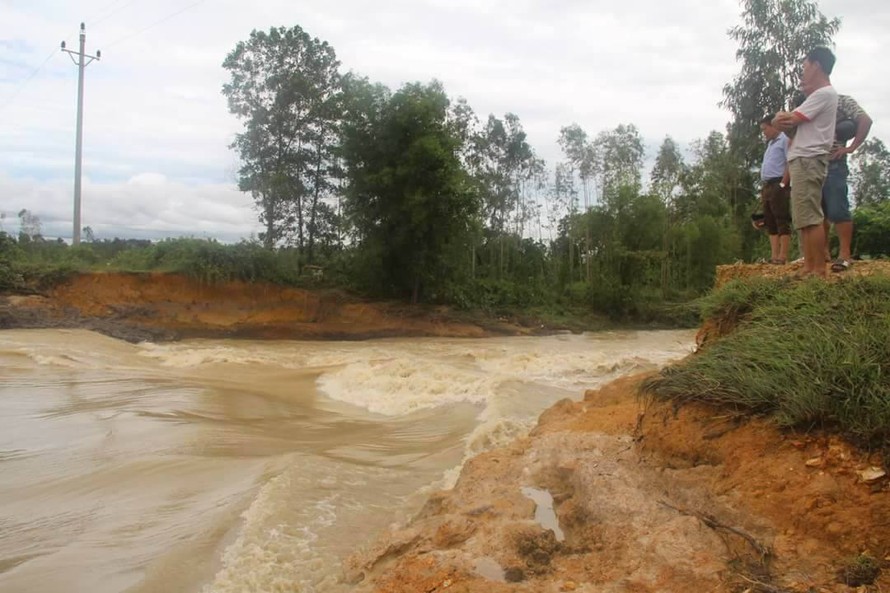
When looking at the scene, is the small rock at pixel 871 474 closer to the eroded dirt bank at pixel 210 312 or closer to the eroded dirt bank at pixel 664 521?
the eroded dirt bank at pixel 664 521

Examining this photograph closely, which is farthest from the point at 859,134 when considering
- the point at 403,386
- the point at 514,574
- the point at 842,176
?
the point at 403,386

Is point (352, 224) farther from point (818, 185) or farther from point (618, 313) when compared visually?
point (818, 185)

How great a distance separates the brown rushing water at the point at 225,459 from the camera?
3.84 meters

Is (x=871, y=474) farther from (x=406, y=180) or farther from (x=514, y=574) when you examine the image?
(x=406, y=180)

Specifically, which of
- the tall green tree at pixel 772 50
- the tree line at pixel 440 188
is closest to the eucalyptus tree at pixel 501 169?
the tree line at pixel 440 188

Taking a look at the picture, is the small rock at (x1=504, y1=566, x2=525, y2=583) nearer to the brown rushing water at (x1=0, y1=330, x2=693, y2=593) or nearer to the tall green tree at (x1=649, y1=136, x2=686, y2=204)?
the brown rushing water at (x1=0, y1=330, x2=693, y2=593)

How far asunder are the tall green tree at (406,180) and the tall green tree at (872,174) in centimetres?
2156

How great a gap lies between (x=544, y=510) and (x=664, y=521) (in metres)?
0.74

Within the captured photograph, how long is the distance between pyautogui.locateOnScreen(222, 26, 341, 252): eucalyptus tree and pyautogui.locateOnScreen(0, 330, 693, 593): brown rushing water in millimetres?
12361

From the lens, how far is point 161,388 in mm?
9945

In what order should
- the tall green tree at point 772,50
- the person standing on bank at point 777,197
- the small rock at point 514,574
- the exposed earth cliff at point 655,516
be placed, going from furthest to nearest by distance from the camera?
the tall green tree at point 772,50 < the person standing on bank at point 777,197 < the small rock at point 514,574 < the exposed earth cliff at point 655,516

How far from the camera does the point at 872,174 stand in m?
34.3

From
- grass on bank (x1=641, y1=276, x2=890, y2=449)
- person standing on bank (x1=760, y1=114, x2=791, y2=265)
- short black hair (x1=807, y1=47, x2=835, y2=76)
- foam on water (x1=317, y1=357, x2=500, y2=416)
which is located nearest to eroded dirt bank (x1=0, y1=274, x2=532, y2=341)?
foam on water (x1=317, y1=357, x2=500, y2=416)

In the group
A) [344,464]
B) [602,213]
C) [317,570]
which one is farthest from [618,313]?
[317,570]
